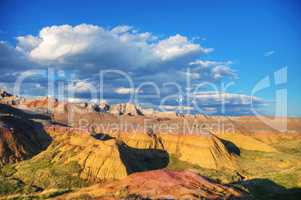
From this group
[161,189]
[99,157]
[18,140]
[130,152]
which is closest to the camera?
[161,189]

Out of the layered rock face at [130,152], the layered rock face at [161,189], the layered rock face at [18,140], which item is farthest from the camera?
the layered rock face at [18,140]

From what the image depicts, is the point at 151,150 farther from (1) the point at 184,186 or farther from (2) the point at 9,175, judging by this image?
(1) the point at 184,186

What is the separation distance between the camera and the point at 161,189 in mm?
32125

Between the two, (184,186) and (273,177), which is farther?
(273,177)

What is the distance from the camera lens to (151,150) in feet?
274

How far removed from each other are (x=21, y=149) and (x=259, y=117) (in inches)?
4314

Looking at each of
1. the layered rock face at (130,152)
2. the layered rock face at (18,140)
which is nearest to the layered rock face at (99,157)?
the layered rock face at (130,152)

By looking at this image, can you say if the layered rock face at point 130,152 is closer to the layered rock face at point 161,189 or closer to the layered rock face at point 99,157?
the layered rock face at point 99,157

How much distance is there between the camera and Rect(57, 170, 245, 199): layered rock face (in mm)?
31125

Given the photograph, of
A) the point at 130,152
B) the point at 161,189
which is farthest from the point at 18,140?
Answer: the point at 161,189

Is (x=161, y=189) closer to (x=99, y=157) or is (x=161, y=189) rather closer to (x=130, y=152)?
(x=99, y=157)

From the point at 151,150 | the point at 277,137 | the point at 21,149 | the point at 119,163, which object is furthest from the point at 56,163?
the point at 277,137

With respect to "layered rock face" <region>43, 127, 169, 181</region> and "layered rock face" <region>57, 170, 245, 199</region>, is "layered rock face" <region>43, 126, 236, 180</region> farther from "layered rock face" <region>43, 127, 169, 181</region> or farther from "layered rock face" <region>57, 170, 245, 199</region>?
"layered rock face" <region>57, 170, 245, 199</region>

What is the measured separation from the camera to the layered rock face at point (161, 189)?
31125 mm
